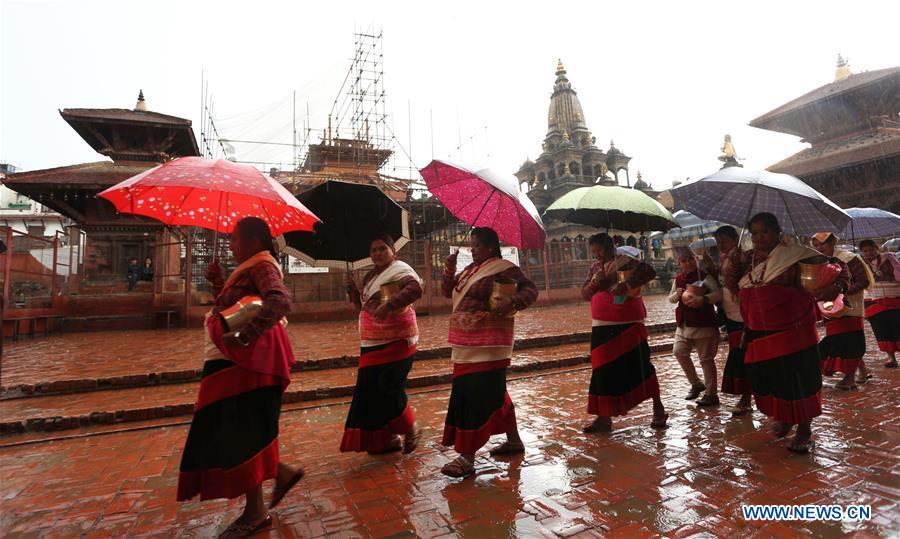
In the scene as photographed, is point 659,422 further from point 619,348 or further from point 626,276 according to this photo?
point 626,276

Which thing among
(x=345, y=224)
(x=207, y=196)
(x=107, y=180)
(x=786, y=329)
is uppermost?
(x=107, y=180)

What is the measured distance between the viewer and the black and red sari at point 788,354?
323cm

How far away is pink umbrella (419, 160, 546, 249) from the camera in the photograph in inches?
131

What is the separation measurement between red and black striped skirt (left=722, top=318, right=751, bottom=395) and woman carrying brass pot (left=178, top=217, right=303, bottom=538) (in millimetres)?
4097

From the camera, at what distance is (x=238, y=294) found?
242 centimetres

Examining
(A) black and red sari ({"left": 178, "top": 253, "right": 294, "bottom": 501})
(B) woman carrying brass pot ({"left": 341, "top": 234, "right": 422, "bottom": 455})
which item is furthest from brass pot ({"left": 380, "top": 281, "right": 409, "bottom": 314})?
(A) black and red sari ({"left": 178, "top": 253, "right": 294, "bottom": 501})

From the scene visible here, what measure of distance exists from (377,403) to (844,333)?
527cm

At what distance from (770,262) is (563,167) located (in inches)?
1401

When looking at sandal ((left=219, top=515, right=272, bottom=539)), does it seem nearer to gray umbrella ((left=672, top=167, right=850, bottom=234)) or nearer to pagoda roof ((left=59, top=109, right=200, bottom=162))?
gray umbrella ((left=672, top=167, right=850, bottom=234))

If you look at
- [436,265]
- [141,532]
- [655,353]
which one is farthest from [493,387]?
[436,265]

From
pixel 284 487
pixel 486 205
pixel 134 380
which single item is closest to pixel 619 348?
pixel 486 205

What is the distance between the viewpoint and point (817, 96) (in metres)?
19.0

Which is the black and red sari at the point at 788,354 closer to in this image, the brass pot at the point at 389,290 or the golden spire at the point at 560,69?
the brass pot at the point at 389,290

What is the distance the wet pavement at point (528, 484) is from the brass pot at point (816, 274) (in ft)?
3.89
